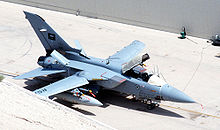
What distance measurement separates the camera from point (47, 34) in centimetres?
2267

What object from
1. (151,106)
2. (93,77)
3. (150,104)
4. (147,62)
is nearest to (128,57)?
(93,77)

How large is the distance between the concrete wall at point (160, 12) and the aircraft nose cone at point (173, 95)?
52.1 feet

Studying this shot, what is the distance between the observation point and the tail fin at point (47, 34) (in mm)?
22406

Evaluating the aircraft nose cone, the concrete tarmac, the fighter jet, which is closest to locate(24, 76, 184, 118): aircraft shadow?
the concrete tarmac

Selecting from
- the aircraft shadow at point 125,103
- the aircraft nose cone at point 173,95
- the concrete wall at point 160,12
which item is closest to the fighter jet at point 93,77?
the aircraft nose cone at point 173,95

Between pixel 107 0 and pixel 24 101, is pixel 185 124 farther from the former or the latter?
pixel 107 0

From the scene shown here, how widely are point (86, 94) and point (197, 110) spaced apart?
21.1 feet

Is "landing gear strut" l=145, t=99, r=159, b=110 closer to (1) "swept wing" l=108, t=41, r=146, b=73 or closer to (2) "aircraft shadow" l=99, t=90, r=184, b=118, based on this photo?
(2) "aircraft shadow" l=99, t=90, r=184, b=118

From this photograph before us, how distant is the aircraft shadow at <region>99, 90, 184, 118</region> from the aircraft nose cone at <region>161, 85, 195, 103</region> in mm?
1164

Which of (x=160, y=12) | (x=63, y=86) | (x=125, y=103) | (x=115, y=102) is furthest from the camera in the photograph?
(x=160, y=12)

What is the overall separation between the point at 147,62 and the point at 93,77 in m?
8.07

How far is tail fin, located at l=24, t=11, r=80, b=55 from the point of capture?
22.4 meters

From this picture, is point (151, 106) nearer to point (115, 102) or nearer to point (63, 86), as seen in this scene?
point (115, 102)

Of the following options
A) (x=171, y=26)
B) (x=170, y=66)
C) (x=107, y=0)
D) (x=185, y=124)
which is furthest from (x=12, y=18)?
(x=185, y=124)
